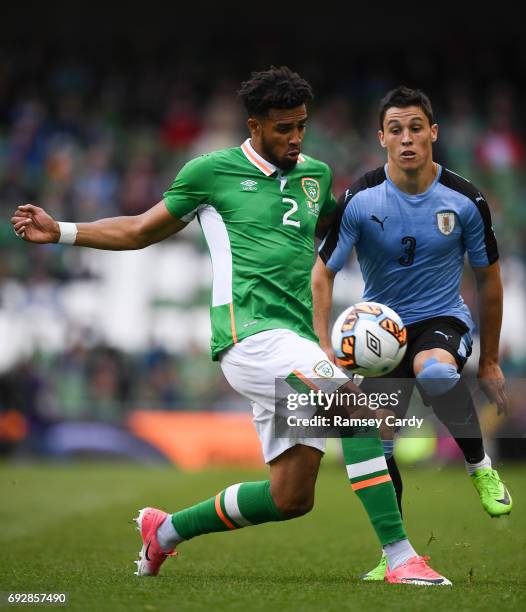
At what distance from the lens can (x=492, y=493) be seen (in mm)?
6051

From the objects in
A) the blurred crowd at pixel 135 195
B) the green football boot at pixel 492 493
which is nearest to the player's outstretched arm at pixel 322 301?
the green football boot at pixel 492 493

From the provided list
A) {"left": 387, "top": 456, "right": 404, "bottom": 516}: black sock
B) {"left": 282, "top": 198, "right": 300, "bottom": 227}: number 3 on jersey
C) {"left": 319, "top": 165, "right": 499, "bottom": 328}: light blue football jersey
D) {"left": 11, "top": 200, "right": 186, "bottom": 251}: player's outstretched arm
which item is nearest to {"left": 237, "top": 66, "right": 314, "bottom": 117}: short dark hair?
{"left": 282, "top": 198, "right": 300, "bottom": 227}: number 3 on jersey

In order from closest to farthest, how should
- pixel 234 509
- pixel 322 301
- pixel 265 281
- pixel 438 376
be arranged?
pixel 265 281 < pixel 234 509 < pixel 438 376 < pixel 322 301

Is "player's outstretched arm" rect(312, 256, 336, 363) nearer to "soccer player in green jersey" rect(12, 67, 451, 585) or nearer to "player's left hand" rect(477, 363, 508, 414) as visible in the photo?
"soccer player in green jersey" rect(12, 67, 451, 585)

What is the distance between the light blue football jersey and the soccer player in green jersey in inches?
23.1

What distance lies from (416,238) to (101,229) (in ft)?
5.75

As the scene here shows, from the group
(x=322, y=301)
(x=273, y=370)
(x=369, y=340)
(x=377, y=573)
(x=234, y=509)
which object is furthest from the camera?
(x=322, y=301)

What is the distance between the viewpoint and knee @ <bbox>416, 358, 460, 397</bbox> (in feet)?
18.8

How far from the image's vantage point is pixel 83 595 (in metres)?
4.88

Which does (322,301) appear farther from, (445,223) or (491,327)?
(491,327)

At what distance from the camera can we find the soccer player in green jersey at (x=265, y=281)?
17.4 ft

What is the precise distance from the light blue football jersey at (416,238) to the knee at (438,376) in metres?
0.50

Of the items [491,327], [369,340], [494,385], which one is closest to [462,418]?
[494,385]

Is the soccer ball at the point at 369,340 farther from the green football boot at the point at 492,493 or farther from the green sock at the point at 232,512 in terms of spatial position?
the green football boot at the point at 492,493
